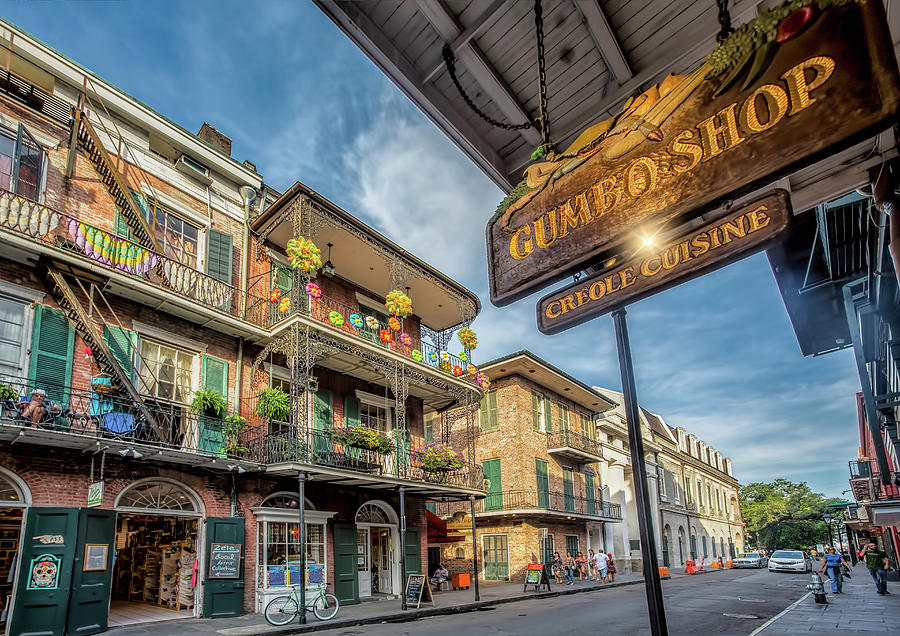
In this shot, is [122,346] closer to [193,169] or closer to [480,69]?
[193,169]

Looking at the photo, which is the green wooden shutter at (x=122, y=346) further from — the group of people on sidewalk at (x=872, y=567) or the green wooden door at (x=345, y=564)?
the group of people on sidewalk at (x=872, y=567)

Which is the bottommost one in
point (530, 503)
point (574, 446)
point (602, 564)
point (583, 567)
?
point (583, 567)

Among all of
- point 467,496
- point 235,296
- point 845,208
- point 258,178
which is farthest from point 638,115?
point 467,496

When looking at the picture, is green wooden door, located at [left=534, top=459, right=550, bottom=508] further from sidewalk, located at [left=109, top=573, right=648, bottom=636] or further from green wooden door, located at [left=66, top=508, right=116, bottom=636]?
green wooden door, located at [left=66, top=508, right=116, bottom=636]

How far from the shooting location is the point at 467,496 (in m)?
18.8

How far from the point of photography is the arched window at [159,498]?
39.4 ft

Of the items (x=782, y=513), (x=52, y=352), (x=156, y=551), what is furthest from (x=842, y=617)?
(x=782, y=513)

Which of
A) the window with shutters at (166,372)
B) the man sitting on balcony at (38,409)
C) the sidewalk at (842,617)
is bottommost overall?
the sidewalk at (842,617)

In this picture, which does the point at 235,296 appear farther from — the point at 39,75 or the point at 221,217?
the point at 39,75

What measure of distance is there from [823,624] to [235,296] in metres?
14.6

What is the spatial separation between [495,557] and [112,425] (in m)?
19.2

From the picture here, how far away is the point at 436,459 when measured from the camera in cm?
1744

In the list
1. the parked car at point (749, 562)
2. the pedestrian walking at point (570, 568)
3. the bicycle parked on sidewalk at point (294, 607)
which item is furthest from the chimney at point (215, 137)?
the parked car at point (749, 562)

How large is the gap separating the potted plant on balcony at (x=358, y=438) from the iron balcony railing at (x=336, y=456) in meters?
0.15
